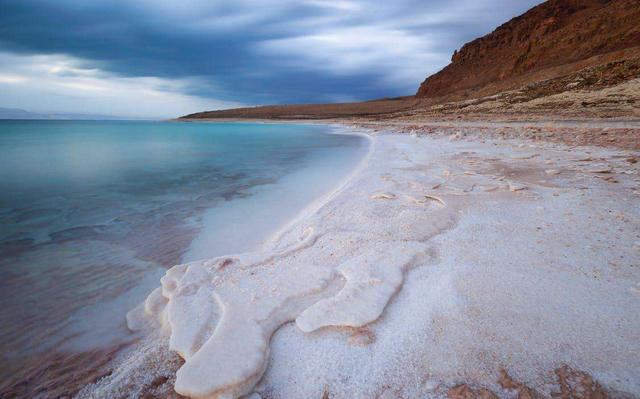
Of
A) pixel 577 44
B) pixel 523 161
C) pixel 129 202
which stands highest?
pixel 577 44

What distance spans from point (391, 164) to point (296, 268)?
4499mm

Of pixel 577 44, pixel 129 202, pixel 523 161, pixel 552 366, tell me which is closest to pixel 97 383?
pixel 552 366

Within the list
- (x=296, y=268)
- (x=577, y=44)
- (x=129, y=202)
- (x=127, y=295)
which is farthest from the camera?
(x=577, y=44)

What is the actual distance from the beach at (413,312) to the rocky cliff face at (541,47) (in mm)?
27326

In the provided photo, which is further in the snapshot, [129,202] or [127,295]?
[129,202]

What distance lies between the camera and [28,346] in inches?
75.1

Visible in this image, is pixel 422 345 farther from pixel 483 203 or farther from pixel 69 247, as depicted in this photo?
pixel 69 247

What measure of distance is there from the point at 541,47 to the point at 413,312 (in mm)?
50695

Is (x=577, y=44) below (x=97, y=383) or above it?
above

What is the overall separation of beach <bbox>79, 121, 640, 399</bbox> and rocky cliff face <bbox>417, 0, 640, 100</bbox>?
2733 cm

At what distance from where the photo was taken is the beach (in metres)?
1.28

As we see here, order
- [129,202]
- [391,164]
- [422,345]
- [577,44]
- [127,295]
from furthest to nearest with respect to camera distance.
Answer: [577,44], [391,164], [129,202], [127,295], [422,345]

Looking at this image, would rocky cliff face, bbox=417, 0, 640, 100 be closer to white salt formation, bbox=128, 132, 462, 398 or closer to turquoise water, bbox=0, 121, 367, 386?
turquoise water, bbox=0, 121, 367, 386

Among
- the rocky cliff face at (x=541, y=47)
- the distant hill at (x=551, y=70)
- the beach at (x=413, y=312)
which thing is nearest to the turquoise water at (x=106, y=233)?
the beach at (x=413, y=312)
